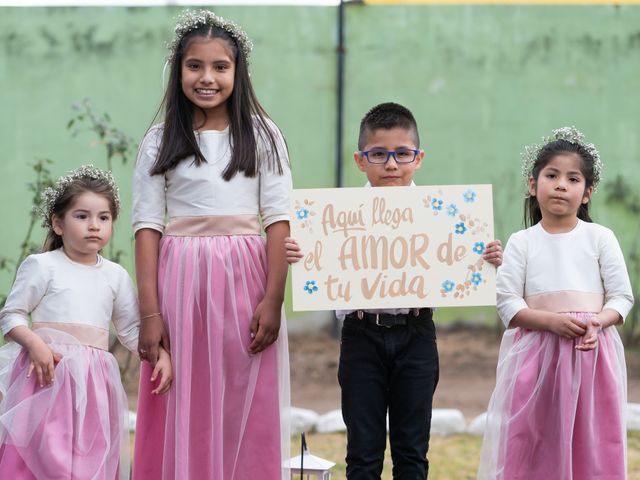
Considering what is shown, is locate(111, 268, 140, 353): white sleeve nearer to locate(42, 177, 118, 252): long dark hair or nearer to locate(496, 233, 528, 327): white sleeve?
locate(42, 177, 118, 252): long dark hair

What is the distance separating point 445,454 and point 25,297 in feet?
8.56

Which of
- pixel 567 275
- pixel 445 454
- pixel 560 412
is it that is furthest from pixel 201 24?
pixel 445 454

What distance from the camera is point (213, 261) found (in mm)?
3486

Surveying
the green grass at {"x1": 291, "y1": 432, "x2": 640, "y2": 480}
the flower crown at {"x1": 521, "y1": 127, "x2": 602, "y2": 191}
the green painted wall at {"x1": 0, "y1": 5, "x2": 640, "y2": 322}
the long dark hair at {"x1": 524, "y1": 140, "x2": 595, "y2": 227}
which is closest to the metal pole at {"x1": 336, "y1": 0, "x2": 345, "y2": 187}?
the green painted wall at {"x1": 0, "y1": 5, "x2": 640, "y2": 322}

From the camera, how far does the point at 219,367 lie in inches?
137

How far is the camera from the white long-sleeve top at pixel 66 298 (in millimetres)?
3625

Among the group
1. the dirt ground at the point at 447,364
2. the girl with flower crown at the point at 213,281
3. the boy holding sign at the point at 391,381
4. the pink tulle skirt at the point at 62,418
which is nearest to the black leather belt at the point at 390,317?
the boy holding sign at the point at 391,381

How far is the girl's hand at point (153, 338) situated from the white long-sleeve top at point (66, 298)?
157 mm

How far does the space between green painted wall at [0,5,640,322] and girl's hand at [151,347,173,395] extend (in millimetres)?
3365

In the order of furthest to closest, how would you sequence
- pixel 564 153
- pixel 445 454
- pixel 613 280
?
1. pixel 445 454
2. pixel 564 153
3. pixel 613 280

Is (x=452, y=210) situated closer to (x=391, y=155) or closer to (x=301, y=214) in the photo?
(x=391, y=155)

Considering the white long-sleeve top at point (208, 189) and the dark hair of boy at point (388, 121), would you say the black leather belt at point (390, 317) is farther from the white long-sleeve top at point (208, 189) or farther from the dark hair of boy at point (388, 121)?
the dark hair of boy at point (388, 121)

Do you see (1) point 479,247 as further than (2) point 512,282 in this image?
No

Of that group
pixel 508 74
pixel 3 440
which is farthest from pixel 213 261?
pixel 508 74
